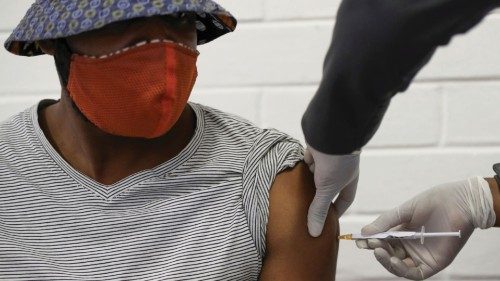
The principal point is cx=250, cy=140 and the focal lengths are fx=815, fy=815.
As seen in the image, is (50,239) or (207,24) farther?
(207,24)

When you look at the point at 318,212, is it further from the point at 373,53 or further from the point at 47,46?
the point at 47,46

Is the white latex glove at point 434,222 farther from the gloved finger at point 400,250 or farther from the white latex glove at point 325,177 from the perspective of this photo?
the white latex glove at point 325,177

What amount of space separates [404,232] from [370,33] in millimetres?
633

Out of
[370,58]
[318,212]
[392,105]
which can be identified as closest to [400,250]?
[318,212]

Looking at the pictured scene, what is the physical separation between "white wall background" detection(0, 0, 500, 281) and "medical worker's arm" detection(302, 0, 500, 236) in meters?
0.90

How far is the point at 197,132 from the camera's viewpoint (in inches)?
62.7

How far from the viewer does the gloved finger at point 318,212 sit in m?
1.50

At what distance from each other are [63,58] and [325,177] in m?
0.51

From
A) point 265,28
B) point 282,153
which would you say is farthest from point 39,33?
point 265,28

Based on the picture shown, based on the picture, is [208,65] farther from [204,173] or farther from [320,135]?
[320,135]

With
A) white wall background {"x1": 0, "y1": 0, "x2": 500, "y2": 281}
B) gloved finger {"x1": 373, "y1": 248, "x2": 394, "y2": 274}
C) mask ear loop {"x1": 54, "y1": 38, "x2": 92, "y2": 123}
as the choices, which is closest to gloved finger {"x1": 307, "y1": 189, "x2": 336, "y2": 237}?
gloved finger {"x1": 373, "y1": 248, "x2": 394, "y2": 274}

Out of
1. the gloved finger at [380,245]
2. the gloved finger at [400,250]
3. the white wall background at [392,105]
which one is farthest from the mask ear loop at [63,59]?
the white wall background at [392,105]

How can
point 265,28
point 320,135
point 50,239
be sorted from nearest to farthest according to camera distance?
point 320,135
point 50,239
point 265,28

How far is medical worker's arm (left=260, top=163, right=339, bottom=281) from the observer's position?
1.51 meters
